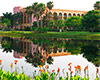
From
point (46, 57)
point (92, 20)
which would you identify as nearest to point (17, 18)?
point (92, 20)

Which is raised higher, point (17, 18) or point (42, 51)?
point (17, 18)

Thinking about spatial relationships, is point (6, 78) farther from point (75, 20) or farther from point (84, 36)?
point (75, 20)

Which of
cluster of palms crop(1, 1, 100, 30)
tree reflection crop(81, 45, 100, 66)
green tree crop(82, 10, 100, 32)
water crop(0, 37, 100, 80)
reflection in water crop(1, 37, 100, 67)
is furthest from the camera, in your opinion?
cluster of palms crop(1, 1, 100, 30)

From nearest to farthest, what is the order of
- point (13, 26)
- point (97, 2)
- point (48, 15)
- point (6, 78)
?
1. point (6, 78)
2. point (97, 2)
3. point (48, 15)
4. point (13, 26)

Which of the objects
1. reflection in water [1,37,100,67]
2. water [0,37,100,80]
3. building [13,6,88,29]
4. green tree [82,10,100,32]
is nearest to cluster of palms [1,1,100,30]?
green tree [82,10,100,32]

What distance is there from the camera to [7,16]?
403ft

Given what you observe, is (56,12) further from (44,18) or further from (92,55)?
(92,55)

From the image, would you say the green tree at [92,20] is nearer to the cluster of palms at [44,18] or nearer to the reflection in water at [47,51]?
the cluster of palms at [44,18]

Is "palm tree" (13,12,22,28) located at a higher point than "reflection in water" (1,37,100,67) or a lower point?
higher

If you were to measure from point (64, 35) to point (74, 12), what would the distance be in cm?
5351

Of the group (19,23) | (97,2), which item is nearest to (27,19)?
(19,23)

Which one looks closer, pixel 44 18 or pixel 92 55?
pixel 92 55

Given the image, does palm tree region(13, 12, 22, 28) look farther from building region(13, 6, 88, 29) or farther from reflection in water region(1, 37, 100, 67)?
reflection in water region(1, 37, 100, 67)

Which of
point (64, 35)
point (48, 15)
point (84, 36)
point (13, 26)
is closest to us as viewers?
point (84, 36)
